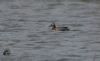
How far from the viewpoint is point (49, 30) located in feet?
45.6

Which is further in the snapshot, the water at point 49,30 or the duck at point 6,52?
the water at point 49,30

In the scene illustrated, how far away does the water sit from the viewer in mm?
10766

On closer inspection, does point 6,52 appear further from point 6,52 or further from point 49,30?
point 49,30

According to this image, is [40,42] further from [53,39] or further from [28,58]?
[28,58]

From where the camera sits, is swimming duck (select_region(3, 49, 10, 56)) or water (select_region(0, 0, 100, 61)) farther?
water (select_region(0, 0, 100, 61))

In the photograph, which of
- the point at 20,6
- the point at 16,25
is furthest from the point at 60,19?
the point at 20,6

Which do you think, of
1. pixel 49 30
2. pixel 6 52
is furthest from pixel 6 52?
pixel 49 30

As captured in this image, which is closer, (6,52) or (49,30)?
(6,52)

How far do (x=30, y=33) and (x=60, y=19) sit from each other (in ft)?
8.25

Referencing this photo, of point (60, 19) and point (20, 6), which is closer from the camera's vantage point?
point (60, 19)

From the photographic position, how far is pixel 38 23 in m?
14.7

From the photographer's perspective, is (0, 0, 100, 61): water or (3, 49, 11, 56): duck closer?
(3, 49, 11, 56): duck

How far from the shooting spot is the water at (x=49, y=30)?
10766 millimetres

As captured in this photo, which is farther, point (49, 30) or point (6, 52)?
point (49, 30)
